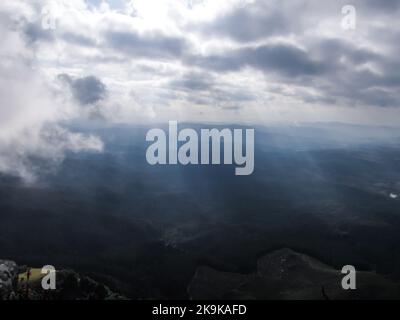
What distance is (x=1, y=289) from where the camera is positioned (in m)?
178

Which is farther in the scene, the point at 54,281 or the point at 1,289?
the point at 54,281
